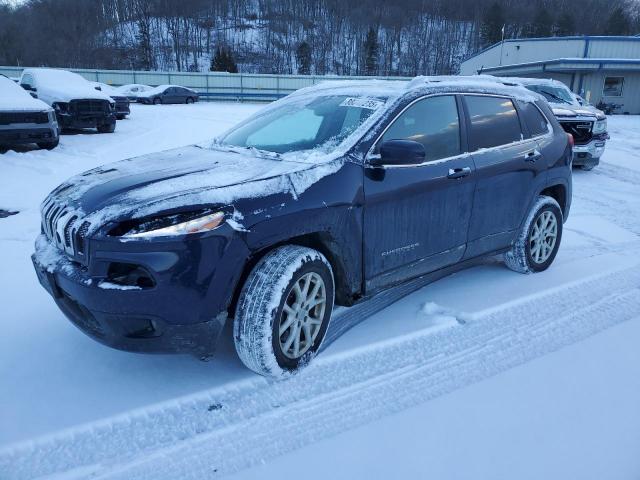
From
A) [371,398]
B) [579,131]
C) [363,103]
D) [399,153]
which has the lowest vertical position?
[371,398]

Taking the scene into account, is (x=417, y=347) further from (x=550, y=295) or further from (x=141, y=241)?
(x=141, y=241)

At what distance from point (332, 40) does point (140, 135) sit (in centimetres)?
8547

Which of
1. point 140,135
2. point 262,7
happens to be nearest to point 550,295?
point 140,135

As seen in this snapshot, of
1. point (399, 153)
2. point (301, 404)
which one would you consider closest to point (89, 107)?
point (399, 153)

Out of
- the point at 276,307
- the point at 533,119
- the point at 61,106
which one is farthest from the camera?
the point at 61,106

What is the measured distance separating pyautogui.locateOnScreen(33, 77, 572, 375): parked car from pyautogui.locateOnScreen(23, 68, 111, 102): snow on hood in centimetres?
1107

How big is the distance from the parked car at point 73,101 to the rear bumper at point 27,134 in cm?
304

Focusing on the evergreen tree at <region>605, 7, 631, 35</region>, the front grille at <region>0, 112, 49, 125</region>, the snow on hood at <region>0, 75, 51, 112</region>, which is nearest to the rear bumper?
the front grille at <region>0, 112, 49, 125</region>

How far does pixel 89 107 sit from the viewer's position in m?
13.2

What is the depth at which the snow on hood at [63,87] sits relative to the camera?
13.2 m

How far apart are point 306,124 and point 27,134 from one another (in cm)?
835

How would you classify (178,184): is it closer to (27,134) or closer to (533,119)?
(533,119)

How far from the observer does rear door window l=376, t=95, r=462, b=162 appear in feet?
11.0

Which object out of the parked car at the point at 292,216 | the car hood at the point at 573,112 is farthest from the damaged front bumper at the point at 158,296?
the car hood at the point at 573,112
